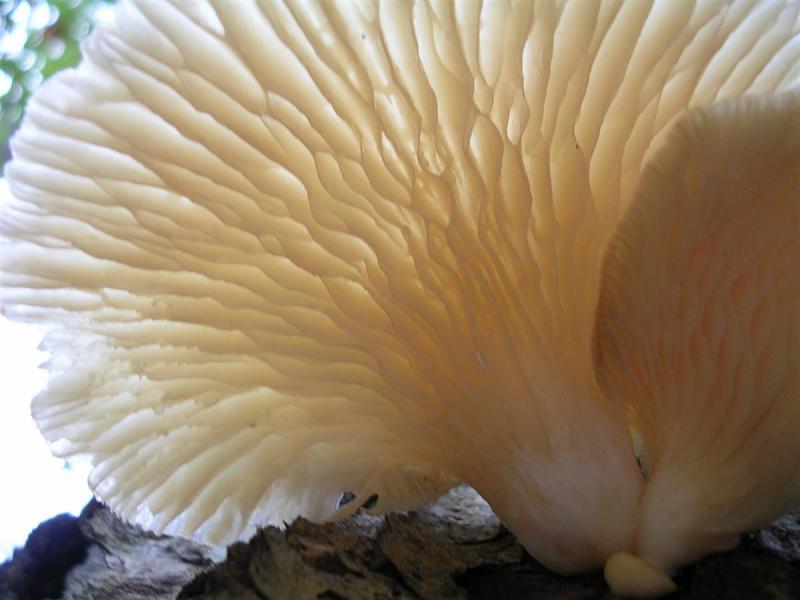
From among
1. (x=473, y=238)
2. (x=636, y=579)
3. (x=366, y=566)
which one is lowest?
(x=636, y=579)

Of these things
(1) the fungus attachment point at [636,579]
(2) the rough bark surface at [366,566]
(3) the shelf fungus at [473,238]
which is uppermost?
(3) the shelf fungus at [473,238]

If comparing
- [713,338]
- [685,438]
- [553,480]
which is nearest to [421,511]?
[553,480]

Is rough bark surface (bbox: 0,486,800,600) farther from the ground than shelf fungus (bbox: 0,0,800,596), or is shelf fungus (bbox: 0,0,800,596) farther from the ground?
shelf fungus (bbox: 0,0,800,596)

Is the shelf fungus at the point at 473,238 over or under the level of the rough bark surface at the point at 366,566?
over

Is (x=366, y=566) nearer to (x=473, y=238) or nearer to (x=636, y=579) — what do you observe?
(x=636, y=579)

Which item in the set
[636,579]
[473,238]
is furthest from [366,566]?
[473,238]

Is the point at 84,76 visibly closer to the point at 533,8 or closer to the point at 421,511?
the point at 533,8

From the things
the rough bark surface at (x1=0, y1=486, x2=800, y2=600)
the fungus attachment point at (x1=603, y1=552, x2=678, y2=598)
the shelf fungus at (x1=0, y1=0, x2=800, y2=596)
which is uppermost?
the shelf fungus at (x1=0, y1=0, x2=800, y2=596)
